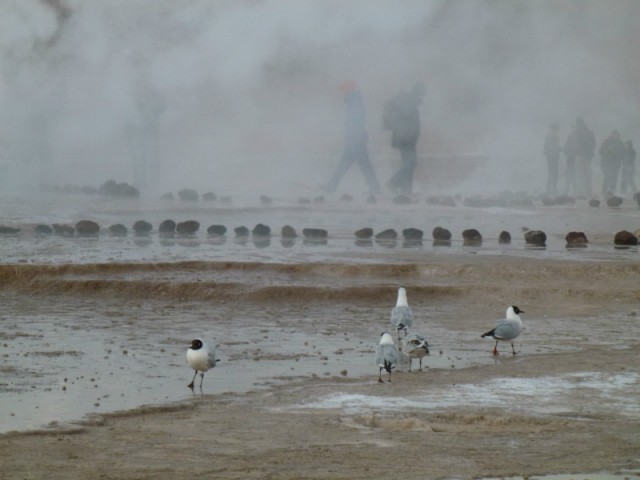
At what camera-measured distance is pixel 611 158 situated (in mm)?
36875

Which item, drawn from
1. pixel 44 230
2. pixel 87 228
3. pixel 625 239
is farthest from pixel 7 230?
pixel 625 239

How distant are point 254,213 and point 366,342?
14.9 metres

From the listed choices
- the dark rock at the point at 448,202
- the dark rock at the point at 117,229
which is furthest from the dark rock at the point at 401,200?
the dark rock at the point at 117,229

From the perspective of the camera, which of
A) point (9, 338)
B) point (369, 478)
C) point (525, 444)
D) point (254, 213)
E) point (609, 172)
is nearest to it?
point (369, 478)

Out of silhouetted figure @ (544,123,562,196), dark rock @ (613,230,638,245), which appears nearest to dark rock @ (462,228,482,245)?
Answer: dark rock @ (613,230,638,245)

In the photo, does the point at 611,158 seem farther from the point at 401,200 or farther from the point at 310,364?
the point at 310,364

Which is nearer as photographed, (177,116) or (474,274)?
(474,274)

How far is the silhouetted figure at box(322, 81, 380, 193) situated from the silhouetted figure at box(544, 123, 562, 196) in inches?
215

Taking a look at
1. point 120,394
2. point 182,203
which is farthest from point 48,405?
point 182,203

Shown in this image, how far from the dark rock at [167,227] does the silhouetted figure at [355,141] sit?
10.4 meters

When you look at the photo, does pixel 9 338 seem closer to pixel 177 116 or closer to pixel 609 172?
pixel 609 172

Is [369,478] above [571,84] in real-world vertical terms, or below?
below

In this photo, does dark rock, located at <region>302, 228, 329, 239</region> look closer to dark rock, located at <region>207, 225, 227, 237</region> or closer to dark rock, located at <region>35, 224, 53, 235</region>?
dark rock, located at <region>207, 225, 227, 237</region>

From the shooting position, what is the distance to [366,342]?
1166 cm
